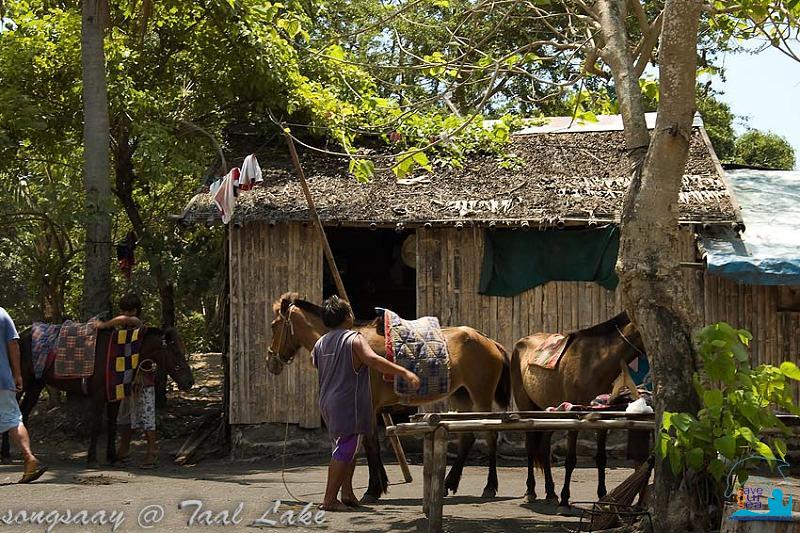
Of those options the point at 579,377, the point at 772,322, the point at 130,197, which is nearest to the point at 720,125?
the point at 772,322

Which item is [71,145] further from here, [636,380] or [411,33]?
[636,380]

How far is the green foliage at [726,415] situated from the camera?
626 centimetres

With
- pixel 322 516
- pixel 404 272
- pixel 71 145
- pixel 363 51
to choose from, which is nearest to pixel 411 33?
pixel 363 51

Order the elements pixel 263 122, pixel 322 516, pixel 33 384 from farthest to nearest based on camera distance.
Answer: pixel 263 122
pixel 33 384
pixel 322 516

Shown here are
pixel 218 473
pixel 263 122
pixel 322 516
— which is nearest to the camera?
pixel 322 516

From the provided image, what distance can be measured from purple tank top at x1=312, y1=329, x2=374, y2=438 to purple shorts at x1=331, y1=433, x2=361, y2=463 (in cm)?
4

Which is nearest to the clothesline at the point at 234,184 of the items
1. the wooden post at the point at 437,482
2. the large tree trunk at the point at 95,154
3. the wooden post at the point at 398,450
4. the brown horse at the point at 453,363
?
the brown horse at the point at 453,363

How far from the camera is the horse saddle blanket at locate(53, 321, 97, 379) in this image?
38.1ft

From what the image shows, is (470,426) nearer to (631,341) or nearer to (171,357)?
(631,341)

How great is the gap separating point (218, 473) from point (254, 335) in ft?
6.47

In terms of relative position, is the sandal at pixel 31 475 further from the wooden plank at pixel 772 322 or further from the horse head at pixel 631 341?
the wooden plank at pixel 772 322

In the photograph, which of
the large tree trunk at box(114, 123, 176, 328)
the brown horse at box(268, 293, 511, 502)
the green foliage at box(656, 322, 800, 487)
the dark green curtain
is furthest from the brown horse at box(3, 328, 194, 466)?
the green foliage at box(656, 322, 800, 487)

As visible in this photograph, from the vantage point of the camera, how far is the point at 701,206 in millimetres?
11539

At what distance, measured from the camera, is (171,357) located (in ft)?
38.4
